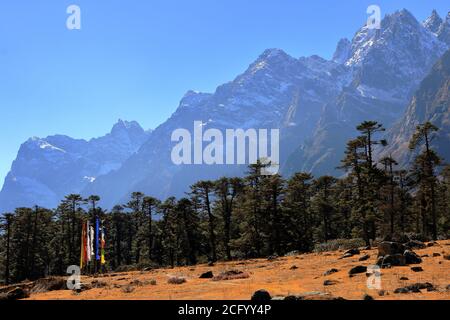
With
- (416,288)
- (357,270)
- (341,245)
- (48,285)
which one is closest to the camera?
(416,288)

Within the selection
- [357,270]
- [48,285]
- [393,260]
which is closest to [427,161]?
[393,260]

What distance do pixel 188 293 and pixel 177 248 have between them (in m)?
50.2

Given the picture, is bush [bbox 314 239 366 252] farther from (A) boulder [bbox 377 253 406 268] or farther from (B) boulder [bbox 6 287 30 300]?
(B) boulder [bbox 6 287 30 300]

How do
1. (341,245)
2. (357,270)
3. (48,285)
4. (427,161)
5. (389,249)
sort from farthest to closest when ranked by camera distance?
(341,245), (427,161), (389,249), (48,285), (357,270)

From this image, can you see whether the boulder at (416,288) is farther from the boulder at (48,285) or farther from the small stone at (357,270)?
the boulder at (48,285)

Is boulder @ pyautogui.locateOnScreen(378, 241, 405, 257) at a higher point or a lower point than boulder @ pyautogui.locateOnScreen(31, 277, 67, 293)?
higher

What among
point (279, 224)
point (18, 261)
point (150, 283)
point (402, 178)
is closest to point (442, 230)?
point (402, 178)

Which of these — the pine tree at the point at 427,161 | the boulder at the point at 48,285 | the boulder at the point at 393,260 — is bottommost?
the boulder at the point at 48,285

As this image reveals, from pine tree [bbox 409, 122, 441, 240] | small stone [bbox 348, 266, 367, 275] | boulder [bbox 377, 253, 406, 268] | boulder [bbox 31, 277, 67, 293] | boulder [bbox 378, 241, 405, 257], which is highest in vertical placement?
pine tree [bbox 409, 122, 441, 240]

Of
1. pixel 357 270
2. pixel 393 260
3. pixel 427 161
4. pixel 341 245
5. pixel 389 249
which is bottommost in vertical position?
pixel 341 245

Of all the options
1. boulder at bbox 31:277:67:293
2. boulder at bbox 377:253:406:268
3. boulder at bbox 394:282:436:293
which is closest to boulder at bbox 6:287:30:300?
boulder at bbox 31:277:67:293

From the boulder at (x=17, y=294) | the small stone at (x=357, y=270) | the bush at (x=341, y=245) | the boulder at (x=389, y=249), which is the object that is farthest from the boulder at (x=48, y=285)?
the bush at (x=341, y=245)

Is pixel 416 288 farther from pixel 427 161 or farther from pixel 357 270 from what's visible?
pixel 427 161
